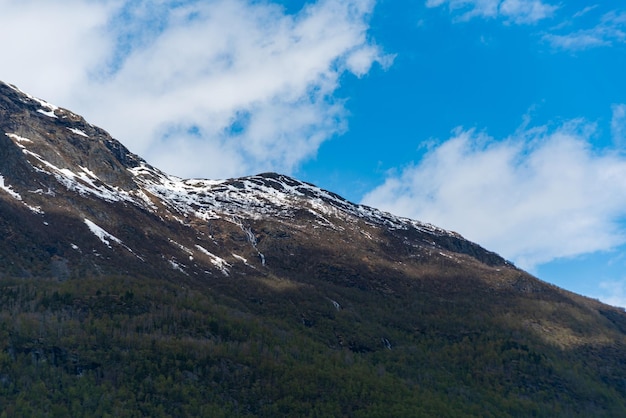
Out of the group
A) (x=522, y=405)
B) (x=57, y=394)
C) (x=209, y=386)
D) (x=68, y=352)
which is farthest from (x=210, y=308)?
(x=522, y=405)

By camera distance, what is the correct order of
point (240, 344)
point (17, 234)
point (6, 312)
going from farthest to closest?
point (17, 234) → point (240, 344) → point (6, 312)

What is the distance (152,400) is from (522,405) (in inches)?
4340

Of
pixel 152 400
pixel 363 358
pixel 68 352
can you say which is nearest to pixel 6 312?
pixel 68 352

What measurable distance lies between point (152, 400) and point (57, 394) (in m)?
20.7

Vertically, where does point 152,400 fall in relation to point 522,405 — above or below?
below

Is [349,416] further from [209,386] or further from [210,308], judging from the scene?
[210,308]

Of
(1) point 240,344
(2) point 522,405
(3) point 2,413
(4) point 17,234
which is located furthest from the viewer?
(4) point 17,234

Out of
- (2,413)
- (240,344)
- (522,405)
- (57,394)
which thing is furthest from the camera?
(522,405)

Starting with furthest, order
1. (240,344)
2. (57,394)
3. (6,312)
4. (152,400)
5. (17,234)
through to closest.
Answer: (17,234)
(240,344)
(6,312)
(152,400)
(57,394)

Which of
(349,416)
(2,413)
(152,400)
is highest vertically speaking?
(349,416)

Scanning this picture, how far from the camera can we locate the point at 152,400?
14125 centimetres

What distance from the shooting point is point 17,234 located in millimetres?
198625

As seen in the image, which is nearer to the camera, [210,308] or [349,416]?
[349,416]

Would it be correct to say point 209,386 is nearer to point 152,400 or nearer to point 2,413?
point 152,400
